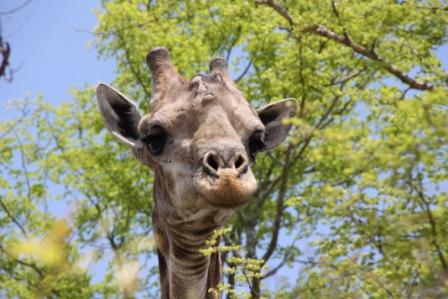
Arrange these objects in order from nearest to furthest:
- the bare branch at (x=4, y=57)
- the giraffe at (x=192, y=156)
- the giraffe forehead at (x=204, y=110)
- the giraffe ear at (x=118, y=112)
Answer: the bare branch at (x=4, y=57), the giraffe at (x=192, y=156), the giraffe forehead at (x=204, y=110), the giraffe ear at (x=118, y=112)

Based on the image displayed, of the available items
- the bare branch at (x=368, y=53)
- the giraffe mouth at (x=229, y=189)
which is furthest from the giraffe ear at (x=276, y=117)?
the bare branch at (x=368, y=53)

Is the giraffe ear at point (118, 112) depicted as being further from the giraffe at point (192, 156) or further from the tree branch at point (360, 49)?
the tree branch at point (360, 49)

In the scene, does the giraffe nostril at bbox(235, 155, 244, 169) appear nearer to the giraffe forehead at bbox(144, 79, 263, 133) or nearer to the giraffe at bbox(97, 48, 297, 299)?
the giraffe at bbox(97, 48, 297, 299)

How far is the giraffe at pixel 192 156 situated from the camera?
17.4 ft

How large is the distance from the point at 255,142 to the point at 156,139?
697 mm

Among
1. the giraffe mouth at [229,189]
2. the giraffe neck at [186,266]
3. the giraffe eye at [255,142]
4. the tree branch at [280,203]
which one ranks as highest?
the tree branch at [280,203]

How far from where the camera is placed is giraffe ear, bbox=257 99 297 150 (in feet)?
22.6

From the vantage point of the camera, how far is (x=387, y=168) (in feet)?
14.9

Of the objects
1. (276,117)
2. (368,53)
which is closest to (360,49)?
(368,53)

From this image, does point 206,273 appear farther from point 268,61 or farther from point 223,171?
point 268,61

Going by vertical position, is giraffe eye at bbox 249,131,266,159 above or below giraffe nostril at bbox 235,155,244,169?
above

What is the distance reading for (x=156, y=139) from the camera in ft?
20.2

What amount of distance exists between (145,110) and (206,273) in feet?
68.8

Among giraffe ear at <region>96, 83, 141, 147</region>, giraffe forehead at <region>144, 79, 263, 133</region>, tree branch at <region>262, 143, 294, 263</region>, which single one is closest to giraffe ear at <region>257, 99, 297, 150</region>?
giraffe forehead at <region>144, 79, 263, 133</region>
